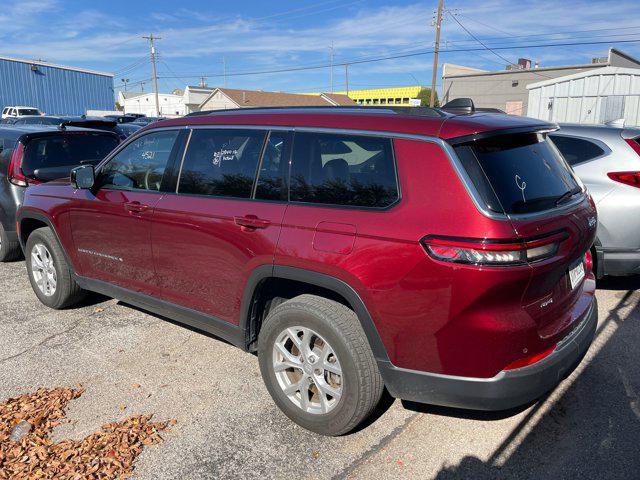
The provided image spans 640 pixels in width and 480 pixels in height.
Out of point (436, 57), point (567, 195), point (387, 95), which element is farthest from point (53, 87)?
point (567, 195)

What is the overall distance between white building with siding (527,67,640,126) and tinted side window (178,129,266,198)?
763 inches

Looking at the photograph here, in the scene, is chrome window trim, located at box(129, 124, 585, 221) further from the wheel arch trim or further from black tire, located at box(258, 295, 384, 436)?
black tire, located at box(258, 295, 384, 436)

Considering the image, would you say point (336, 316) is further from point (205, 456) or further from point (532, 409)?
point (532, 409)

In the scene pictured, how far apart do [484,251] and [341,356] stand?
3.18ft

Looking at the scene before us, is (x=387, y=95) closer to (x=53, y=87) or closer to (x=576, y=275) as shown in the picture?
(x=53, y=87)

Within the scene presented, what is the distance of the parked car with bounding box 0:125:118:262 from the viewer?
6328 mm

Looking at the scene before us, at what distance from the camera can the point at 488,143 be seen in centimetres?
261

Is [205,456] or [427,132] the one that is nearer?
[427,132]

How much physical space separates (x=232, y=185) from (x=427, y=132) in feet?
4.50

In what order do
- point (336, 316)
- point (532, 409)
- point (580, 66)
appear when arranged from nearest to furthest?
point (336, 316)
point (532, 409)
point (580, 66)

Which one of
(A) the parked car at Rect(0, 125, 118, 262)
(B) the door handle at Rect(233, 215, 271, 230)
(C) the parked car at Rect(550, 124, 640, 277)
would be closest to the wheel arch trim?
(B) the door handle at Rect(233, 215, 271, 230)

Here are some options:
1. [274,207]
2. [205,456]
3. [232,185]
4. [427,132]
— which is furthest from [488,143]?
[205,456]

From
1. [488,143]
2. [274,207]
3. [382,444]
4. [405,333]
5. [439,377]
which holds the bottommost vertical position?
[382,444]

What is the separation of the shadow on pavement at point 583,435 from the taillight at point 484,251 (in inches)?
46.8
